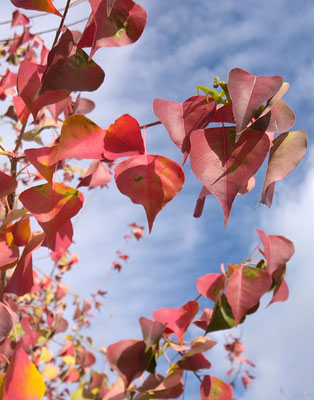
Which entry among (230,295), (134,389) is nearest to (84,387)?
(134,389)

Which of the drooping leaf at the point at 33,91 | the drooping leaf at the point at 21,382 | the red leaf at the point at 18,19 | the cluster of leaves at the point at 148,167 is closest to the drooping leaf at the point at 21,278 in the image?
the cluster of leaves at the point at 148,167

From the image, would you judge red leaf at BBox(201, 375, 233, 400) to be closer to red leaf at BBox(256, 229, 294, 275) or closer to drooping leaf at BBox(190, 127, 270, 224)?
red leaf at BBox(256, 229, 294, 275)

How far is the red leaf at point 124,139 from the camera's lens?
1.94 ft

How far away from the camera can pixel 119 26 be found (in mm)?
609

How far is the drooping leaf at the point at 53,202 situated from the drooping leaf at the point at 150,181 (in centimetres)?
12

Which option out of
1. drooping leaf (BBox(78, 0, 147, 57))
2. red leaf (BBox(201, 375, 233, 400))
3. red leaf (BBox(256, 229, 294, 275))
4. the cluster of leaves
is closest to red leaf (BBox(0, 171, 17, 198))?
the cluster of leaves

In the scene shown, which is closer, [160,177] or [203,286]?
[160,177]

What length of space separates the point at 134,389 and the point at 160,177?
22.6 inches

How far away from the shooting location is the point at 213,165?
0.51 m

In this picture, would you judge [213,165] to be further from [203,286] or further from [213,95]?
[203,286]

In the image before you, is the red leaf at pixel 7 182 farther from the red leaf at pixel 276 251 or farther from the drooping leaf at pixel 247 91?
the red leaf at pixel 276 251

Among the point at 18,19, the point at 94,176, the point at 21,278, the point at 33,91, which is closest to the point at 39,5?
the point at 33,91

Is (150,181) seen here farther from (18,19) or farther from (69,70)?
(18,19)

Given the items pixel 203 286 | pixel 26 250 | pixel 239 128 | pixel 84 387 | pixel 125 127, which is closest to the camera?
pixel 239 128
